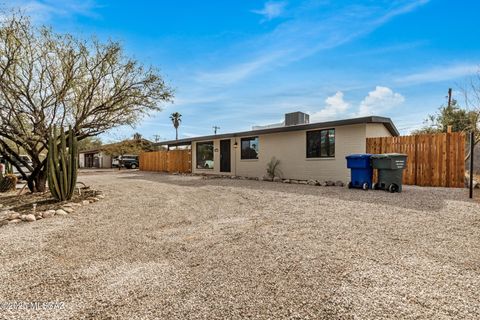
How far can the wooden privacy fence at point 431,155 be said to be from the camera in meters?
9.18

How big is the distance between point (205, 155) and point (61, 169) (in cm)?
1155

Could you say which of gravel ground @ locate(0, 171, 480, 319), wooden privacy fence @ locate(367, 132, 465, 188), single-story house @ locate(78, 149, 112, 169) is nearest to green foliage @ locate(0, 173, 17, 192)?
gravel ground @ locate(0, 171, 480, 319)

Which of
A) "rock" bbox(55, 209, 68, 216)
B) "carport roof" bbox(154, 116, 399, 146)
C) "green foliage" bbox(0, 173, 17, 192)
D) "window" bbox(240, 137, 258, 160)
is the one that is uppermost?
"carport roof" bbox(154, 116, 399, 146)

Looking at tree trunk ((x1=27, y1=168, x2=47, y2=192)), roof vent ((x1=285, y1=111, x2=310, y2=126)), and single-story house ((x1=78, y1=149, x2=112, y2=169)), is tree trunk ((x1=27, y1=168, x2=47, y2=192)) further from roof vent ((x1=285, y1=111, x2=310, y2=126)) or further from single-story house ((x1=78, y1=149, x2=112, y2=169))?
single-story house ((x1=78, y1=149, x2=112, y2=169))

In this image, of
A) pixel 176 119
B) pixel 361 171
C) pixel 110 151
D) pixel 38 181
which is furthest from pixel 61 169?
pixel 176 119

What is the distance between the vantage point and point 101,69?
902 cm

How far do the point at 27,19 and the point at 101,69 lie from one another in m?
2.18

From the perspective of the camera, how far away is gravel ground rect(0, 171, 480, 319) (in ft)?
7.30

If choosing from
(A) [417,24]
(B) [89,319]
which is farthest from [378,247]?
(A) [417,24]

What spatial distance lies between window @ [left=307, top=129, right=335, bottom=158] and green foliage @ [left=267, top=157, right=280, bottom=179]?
1888mm

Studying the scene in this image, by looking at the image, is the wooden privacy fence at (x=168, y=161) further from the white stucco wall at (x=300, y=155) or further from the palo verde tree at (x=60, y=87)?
the palo verde tree at (x=60, y=87)

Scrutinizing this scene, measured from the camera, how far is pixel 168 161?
22.2 metres

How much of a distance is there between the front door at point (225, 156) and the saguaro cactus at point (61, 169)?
9.77 m

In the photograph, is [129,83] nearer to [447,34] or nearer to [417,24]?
[417,24]
